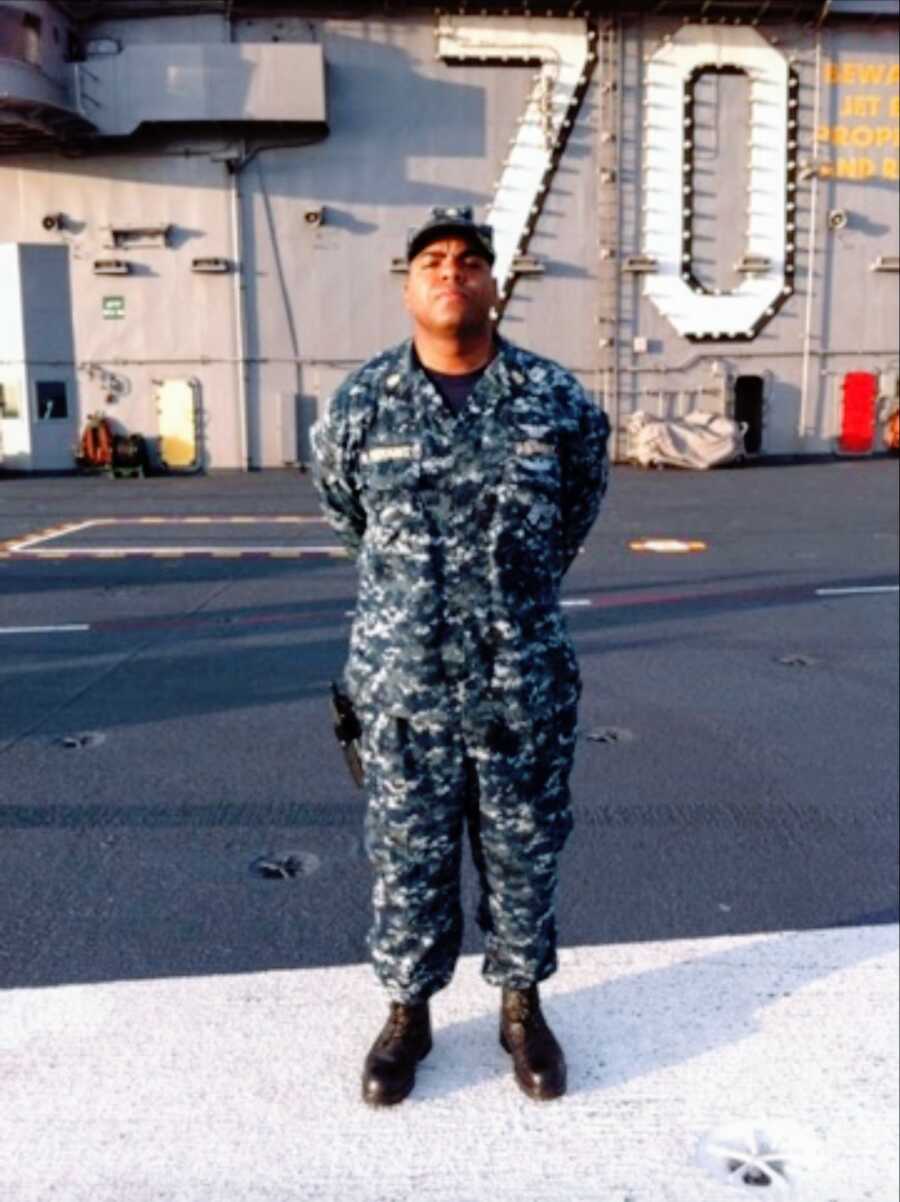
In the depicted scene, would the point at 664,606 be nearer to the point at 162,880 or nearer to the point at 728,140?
the point at 162,880

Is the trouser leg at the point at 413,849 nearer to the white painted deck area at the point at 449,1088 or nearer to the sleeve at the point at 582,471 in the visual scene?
the white painted deck area at the point at 449,1088

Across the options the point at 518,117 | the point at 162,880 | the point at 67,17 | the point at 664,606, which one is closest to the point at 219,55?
the point at 518,117

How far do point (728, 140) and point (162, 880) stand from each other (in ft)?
52.4

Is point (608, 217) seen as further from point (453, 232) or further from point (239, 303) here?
point (453, 232)

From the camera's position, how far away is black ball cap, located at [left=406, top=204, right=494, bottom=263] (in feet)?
5.49

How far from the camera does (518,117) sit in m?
15.5

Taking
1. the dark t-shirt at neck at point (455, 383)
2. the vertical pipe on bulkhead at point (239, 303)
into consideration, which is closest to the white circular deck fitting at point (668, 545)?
the dark t-shirt at neck at point (455, 383)

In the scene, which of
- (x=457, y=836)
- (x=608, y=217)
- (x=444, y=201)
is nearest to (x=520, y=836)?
(x=457, y=836)

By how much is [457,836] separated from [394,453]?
2.26ft

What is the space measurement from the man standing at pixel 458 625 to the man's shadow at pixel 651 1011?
3.2 inches

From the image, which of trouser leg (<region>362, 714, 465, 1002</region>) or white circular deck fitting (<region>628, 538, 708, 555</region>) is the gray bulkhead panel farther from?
trouser leg (<region>362, 714, 465, 1002</region>)

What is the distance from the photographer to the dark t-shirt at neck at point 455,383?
1.78m

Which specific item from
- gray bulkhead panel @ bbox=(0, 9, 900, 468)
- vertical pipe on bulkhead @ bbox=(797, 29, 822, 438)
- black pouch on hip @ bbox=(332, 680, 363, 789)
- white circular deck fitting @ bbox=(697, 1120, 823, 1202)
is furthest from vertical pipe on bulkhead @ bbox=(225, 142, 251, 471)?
white circular deck fitting @ bbox=(697, 1120, 823, 1202)

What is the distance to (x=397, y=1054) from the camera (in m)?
1.90
